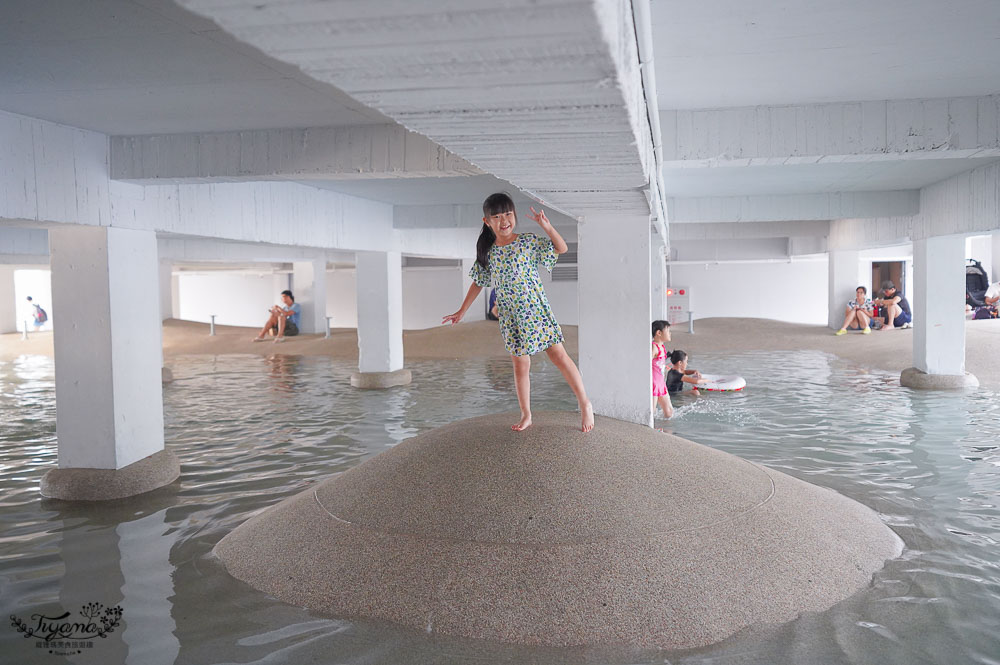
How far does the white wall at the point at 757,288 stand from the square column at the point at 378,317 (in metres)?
20.3

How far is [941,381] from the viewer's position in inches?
537

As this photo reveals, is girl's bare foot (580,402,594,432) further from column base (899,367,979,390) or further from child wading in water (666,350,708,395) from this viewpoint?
column base (899,367,979,390)

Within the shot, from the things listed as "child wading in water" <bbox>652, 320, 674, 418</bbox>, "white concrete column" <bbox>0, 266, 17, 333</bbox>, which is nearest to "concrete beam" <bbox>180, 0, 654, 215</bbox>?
"child wading in water" <bbox>652, 320, 674, 418</bbox>

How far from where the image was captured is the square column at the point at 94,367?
7586mm

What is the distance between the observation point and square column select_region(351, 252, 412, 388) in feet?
51.5

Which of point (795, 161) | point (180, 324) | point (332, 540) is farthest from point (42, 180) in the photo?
point (180, 324)

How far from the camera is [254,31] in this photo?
6.51 feet

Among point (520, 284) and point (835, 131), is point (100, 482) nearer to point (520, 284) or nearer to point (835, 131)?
point (520, 284)

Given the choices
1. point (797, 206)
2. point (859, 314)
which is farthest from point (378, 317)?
point (859, 314)

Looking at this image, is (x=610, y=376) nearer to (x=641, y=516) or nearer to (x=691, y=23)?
(x=641, y=516)

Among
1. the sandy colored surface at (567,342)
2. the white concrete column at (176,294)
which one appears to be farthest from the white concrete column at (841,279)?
the white concrete column at (176,294)

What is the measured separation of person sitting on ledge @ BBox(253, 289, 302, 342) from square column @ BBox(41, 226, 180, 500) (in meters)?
17.7

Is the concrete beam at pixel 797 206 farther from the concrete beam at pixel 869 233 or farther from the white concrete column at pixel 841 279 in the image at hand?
the white concrete column at pixel 841 279

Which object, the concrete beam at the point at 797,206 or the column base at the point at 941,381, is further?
the concrete beam at the point at 797,206
